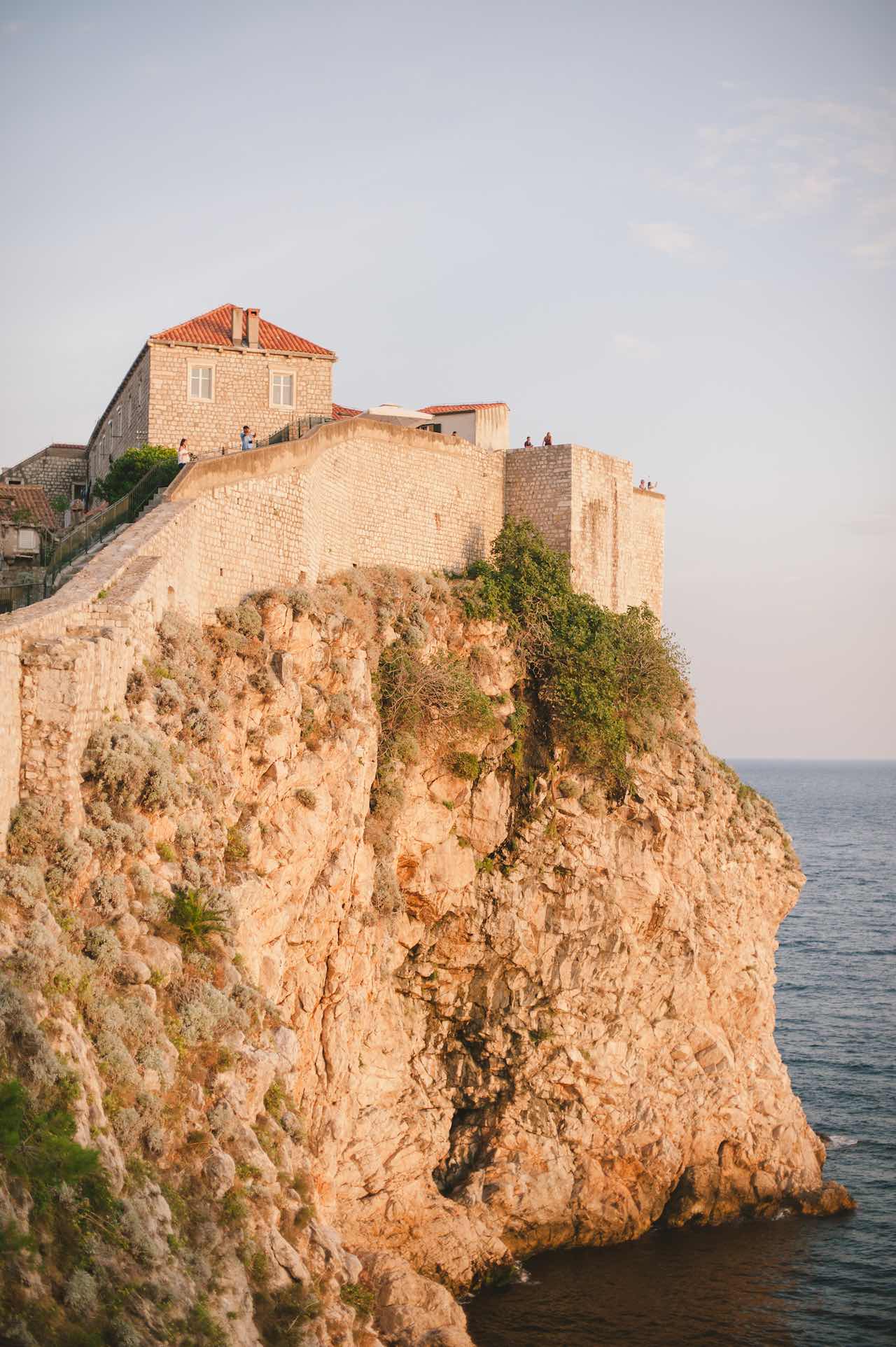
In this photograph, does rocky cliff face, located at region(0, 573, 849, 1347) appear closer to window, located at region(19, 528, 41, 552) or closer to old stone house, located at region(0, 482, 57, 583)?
old stone house, located at region(0, 482, 57, 583)

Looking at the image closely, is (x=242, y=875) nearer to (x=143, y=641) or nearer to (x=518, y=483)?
(x=143, y=641)

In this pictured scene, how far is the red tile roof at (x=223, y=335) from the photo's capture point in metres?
29.2

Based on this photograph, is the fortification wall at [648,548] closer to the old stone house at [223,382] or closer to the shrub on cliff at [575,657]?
the shrub on cliff at [575,657]

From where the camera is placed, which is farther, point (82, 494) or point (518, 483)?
point (82, 494)

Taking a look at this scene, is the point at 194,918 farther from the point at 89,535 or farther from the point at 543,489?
the point at 543,489

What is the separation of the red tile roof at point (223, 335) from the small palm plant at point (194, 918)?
645 inches

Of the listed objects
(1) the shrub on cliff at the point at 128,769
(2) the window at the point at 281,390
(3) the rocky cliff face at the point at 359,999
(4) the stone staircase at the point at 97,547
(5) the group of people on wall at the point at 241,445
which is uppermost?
(2) the window at the point at 281,390

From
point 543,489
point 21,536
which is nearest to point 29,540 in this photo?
point 21,536

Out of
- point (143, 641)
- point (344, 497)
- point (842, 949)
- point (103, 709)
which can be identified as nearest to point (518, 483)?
point (344, 497)

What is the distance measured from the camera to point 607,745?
1115 inches

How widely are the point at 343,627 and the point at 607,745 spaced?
24.1 feet

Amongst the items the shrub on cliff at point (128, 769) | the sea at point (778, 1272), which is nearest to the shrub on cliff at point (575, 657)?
the sea at point (778, 1272)

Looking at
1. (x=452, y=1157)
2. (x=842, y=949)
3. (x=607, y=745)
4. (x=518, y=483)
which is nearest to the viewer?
(x=452, y=1157)

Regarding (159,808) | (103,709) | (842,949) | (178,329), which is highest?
(178,329)
